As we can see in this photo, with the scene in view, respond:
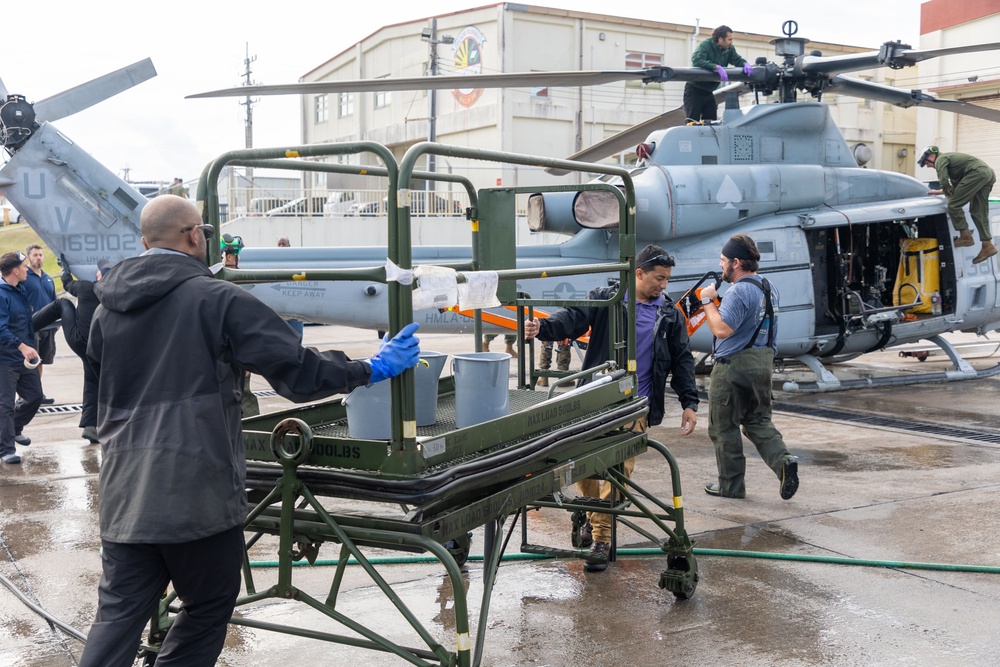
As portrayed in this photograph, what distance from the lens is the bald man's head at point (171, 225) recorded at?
297 centimetres

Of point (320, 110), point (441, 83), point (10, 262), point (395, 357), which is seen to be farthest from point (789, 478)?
point (320, 110)

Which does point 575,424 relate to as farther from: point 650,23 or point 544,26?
point 650,23

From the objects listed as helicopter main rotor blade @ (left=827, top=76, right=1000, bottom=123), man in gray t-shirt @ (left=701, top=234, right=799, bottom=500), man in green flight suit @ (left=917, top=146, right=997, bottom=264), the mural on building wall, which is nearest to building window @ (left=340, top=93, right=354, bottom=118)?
the mural on building wall

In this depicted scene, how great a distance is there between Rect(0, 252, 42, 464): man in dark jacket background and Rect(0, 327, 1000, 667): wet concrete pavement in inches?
16.6

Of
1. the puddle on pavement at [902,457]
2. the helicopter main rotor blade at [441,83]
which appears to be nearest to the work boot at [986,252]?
the puddle on pavement at [902,457]

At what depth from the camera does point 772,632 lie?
417 centimetres

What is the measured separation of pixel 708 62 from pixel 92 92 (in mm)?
6734

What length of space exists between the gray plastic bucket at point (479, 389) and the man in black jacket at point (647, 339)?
1.30m

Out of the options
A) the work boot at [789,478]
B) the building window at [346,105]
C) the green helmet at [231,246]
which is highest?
the building window at [346,105]

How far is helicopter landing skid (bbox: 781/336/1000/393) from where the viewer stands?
408 inches

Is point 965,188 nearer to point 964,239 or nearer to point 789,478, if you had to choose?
point 964,239

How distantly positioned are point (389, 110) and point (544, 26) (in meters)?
8.49

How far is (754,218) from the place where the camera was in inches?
407

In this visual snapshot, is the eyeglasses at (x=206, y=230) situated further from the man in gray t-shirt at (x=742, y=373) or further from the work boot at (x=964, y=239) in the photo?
the work boot at (x=964, y=239)
